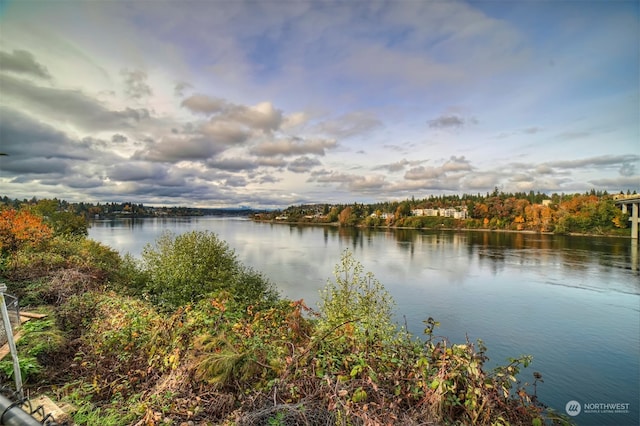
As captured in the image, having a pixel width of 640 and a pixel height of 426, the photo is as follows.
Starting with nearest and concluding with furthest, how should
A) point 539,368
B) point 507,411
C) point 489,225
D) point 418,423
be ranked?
point 418,423, point 507,411, point 539,368, point 489,225

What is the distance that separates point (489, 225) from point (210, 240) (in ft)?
302

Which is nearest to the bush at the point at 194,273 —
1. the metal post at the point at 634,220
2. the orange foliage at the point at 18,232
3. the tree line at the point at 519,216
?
the orange foliage at the point at 18,232

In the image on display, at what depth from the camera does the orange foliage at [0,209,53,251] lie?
32.6 ft

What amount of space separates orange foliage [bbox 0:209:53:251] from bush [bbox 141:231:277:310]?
435 centimetres

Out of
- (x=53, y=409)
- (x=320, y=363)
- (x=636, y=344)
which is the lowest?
(x=636, y=344)

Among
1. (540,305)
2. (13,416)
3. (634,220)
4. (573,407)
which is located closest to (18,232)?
(13,416)

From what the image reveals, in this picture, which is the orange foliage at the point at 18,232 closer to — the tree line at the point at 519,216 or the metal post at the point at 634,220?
the metal post at the point at 634,220

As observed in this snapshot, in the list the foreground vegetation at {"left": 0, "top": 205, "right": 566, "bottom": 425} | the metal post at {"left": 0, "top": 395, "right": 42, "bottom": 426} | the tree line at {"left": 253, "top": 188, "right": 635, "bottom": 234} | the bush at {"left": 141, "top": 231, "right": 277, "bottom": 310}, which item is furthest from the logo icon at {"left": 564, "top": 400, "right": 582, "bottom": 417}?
the tree line at {"left": 253, "top": 188, "right": 635, "bottom": 234}

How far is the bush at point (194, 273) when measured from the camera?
14531mm

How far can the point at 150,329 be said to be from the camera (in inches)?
212

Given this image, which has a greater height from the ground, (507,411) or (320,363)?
(320,363)

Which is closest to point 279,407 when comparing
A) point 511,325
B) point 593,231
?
point 511,325

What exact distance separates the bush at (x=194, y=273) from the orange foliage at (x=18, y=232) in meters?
4.35

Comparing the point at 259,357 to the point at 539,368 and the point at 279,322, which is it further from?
the point at 539,368
